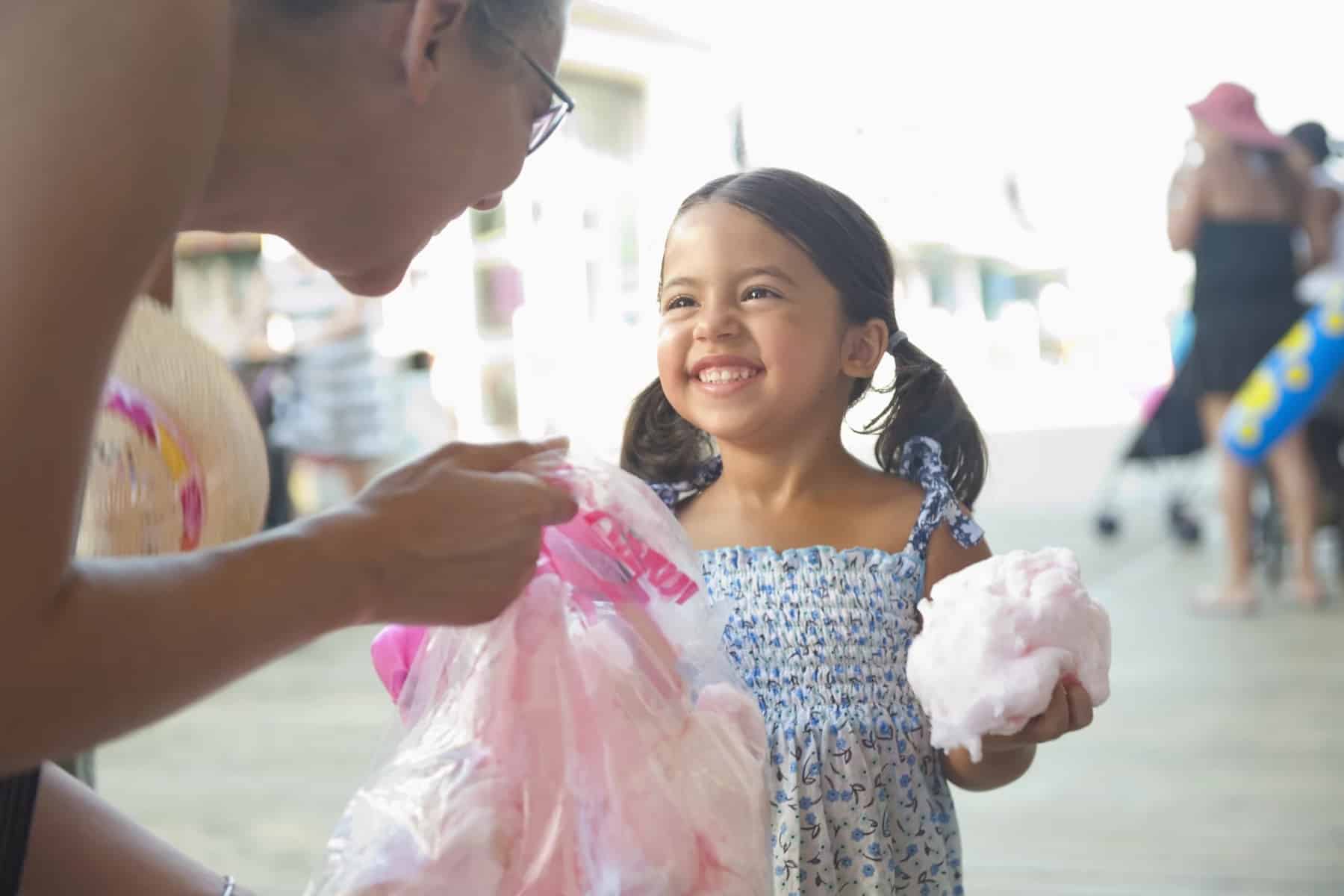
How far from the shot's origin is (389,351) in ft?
24.4

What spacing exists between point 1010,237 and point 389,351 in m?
4.47

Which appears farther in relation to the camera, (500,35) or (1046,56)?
(1046,56)

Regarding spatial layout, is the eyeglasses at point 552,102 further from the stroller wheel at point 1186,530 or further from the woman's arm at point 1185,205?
the stroller wheel at point 1186,530

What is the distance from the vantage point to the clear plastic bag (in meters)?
0.92

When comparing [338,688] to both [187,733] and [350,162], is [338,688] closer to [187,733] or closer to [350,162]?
[187,733]

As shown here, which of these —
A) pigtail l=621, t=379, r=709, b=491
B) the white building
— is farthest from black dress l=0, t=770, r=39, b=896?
pigtail l=621, t=379, r=709, b=491

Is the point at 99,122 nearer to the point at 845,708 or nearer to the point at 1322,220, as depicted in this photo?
the point at 845,708

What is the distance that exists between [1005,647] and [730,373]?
351 millimetres

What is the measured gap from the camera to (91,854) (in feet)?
3.40

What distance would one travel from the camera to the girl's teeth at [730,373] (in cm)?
125

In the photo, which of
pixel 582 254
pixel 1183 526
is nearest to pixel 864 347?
pixel 582 254

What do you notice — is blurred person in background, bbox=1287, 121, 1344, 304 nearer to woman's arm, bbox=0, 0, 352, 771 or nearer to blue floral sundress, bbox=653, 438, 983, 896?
blue floral sundress, bbox=653, 438, 983, 896

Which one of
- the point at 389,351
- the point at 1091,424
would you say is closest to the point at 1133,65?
the point at 389,351

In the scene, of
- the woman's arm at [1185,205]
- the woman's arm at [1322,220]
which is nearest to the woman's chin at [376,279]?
the woman's arm at [1185,205]
